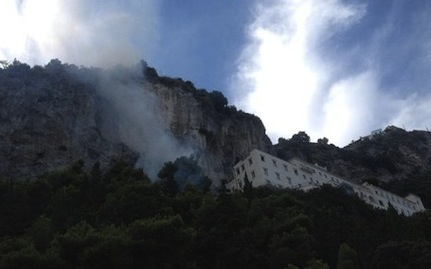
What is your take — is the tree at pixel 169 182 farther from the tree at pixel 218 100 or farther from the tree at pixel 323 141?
the tree at pixel 323 141

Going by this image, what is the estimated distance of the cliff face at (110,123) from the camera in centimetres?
6544

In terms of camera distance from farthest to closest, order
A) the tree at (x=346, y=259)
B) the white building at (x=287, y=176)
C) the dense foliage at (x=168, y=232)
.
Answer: the white building at (x=287, y=176) < the tree at (x=346, y=259) < the dense foliage at (x=168, y=232)

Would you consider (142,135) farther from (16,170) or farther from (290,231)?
(290,231)

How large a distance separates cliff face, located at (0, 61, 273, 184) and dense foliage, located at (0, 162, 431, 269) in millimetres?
12017

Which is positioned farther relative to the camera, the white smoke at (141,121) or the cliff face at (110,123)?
the white smoke at (141,121)

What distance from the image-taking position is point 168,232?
106ft

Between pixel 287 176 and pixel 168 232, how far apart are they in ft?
152

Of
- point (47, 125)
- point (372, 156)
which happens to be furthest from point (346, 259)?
point (372, 156)

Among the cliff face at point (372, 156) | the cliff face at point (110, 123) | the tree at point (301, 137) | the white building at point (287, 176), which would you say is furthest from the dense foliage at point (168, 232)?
the tree at point (301, 137)

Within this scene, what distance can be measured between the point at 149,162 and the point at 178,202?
28017mm

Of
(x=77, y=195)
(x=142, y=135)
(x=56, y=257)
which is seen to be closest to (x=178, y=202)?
(x=77, y=195)

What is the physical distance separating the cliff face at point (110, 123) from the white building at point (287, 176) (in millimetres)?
4143

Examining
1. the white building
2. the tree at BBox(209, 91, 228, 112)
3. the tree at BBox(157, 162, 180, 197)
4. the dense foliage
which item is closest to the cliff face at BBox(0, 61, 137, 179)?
the tree at BBox(157, 162, 180, 197)

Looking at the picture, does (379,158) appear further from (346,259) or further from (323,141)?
(346,259)
